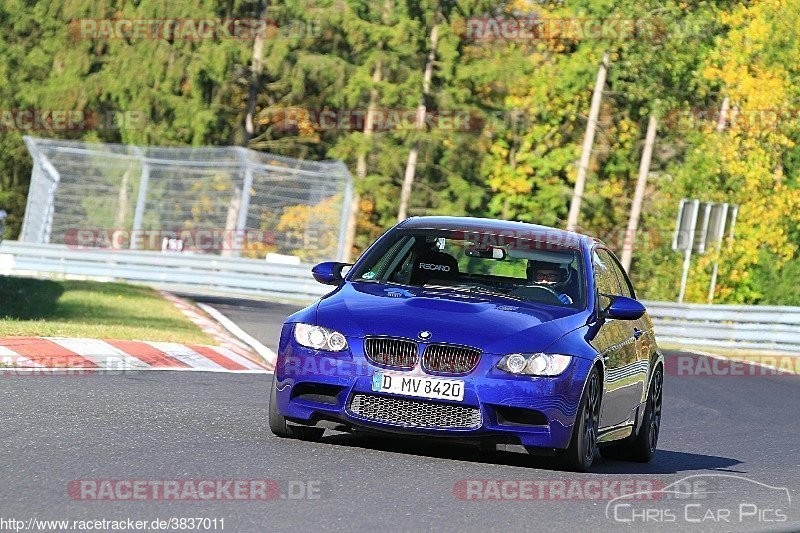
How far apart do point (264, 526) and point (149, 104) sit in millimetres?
53884

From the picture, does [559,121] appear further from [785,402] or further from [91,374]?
[91,374]

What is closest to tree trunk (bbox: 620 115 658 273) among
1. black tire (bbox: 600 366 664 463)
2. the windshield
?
black tire (bbox: 600 366 664 463)

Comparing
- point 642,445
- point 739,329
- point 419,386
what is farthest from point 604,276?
point 739,329

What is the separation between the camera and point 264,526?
6984mm

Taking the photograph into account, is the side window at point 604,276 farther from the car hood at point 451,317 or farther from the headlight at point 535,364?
the headlight at point 535,364

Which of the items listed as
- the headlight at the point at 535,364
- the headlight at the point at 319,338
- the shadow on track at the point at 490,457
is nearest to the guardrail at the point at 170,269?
the shadow on track at the point at 490,457

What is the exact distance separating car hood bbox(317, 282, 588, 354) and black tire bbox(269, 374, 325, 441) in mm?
609

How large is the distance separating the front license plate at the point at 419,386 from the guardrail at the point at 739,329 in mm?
22577

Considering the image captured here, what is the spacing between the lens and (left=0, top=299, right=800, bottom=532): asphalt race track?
741 centimetres

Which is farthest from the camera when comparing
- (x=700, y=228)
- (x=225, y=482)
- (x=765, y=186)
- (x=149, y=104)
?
(x=149, y=104)

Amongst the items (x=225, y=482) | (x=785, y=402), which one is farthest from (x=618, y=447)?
(x=785, y=402)

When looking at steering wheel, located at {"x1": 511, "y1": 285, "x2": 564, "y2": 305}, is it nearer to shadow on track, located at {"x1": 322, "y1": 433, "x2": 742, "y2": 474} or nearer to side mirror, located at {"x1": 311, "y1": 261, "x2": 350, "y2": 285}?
shadow on track, located at {"x1": 322, "y1": 433, "x2": 742, "y2": 474}

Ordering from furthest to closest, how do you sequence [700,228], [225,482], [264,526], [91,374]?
[700,228] < [91,374] < [225,482] < [264,526]

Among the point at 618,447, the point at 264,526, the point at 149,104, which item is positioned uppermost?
the point at 264,526
